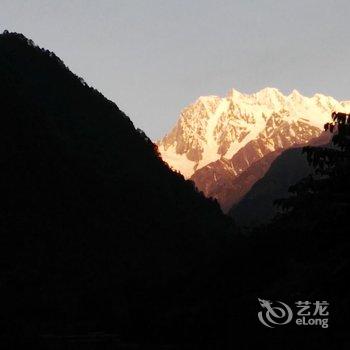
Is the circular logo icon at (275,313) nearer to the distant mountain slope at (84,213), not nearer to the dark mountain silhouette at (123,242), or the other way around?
the dark mountain silhouette at (123,242)

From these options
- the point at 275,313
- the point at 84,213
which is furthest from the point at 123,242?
the point at 275,313

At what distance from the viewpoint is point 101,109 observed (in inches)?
5074

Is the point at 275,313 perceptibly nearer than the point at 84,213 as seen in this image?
Yes

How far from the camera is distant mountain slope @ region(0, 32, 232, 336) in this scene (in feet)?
176

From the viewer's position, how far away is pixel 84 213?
9625 cm

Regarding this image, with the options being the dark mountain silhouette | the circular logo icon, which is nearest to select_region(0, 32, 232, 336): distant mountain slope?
the dark mountain silhouette

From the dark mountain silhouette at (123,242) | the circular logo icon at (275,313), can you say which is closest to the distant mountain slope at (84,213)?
the dark mountain silhouette at (123,242)

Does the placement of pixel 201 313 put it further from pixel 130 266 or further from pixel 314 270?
pixel 130 266

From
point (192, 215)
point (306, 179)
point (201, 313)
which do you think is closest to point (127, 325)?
point (201, 313)

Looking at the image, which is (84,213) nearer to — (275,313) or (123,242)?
(123,242)

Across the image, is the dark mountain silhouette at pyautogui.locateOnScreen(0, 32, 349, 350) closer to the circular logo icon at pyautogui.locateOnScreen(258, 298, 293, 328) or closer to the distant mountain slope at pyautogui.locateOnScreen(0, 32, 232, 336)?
the distant mountain slope at pyautogui.locateOnScreen(0, 32, 232, 336)

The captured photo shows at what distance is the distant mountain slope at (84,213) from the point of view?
53.8 metres

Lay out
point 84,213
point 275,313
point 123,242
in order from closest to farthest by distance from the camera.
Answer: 1. point 275,313
2. point 123,242
3. point 84,213

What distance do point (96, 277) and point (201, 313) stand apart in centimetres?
4411
